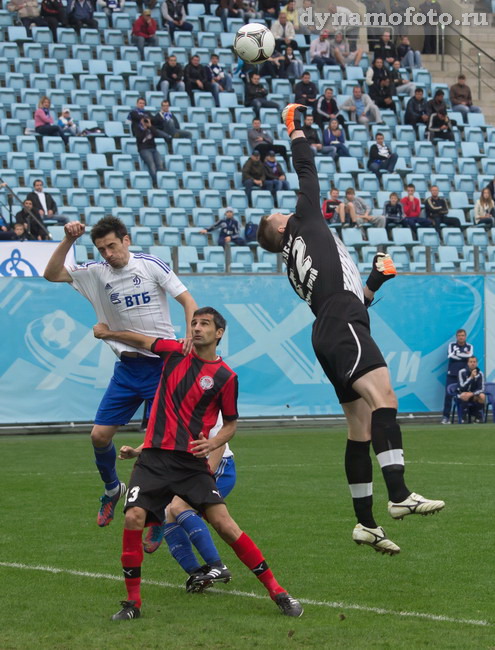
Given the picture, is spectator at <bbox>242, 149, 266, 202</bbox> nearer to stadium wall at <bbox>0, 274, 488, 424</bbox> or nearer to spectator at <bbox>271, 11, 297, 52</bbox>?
stadium wall at <bbox>0, 274, 488, 424</bbox>

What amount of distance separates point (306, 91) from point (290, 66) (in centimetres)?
161

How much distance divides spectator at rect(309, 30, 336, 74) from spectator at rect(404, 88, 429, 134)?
92.2 inches

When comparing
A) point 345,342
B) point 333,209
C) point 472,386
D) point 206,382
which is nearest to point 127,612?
point 206,382

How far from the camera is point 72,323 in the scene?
64.8ft

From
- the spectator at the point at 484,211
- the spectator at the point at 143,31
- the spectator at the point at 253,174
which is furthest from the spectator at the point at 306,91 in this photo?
the spectator at the point at 484,211

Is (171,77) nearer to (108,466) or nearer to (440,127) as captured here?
(440,127)

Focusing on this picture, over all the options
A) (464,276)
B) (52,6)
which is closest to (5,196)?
(52,6)

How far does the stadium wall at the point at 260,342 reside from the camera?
1955 centimetres

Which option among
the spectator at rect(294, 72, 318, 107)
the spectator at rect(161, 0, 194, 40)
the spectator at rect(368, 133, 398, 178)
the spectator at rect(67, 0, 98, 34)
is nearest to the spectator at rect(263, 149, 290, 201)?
the spectator at rect(294, 72, 318, 107)

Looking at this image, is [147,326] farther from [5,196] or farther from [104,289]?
[5,196]

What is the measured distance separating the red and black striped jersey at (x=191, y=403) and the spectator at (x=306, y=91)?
21508mm

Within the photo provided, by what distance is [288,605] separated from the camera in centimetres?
644

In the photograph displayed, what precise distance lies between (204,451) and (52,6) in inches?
890

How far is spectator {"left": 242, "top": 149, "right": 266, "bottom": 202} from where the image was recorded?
2525 cm
